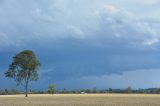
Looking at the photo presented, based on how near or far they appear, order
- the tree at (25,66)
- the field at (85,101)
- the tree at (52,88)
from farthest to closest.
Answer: the tree at (52,88), the tree at (25,66), the field at (85,101)

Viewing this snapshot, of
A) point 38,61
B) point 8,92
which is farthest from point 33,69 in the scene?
point 8,92

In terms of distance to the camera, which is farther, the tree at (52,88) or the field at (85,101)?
the tree at (52,88)

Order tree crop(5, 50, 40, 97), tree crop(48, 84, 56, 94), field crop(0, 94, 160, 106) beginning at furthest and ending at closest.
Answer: tree crop(48, 84, 56, 94) < tree crop(5, 50, 40, 97) < field crop(0, 94, 160, 106)

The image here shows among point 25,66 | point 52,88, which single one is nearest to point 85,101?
point 25,66

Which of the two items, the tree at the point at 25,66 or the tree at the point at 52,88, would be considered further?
the tree at the point at 52,88

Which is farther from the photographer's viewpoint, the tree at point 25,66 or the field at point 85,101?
the tree at point 25,66

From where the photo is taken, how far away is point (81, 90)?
588 feet

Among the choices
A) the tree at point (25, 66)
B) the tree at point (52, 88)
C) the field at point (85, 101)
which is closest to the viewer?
the field at point (85, 101)

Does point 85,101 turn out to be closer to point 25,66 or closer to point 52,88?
point 25,66

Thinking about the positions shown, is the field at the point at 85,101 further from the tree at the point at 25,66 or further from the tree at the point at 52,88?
the tree at the point at 52,88

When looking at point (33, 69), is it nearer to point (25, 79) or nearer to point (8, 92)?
point (25, 79)

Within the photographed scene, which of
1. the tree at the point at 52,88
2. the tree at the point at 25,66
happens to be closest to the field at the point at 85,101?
the tree at the point at 25,66

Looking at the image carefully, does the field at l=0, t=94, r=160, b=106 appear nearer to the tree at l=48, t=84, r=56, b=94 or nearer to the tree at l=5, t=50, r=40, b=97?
the tree at l=5, t=50, r=40, b=97

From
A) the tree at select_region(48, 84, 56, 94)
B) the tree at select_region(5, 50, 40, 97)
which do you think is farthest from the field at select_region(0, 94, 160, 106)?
the tree at select_region(48, 84, 56, 94)
